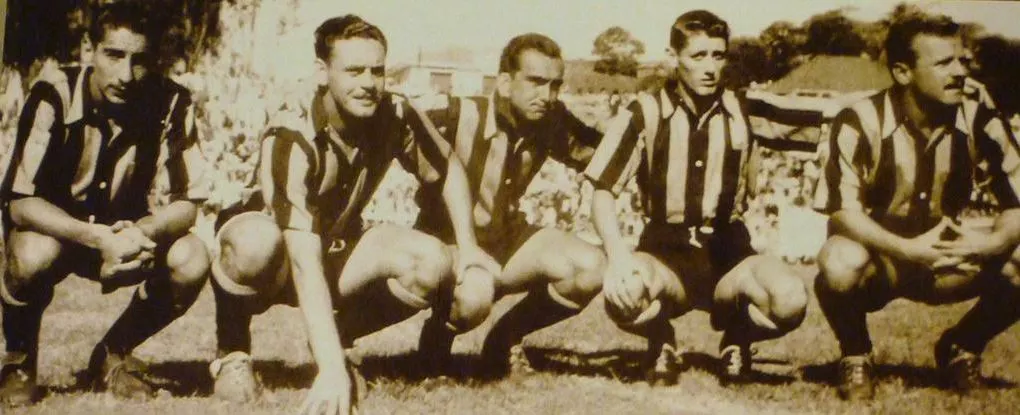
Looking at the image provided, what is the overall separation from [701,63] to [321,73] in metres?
0.82

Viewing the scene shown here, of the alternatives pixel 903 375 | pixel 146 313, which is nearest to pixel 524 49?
pixel 146 313

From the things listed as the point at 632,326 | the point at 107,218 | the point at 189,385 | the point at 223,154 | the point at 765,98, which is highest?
the point at 765,98

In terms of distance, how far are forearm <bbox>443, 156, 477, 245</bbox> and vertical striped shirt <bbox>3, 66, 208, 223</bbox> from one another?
0.53 metres

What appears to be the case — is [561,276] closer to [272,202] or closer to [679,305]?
[679,305]

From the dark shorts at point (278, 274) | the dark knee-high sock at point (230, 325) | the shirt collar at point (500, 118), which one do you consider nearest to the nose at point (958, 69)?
the shirt collar at point (500, 118)

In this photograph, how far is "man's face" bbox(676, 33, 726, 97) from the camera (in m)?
2.26

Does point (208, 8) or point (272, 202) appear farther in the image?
point (208, 8)

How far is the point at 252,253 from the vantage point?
6.82 ft

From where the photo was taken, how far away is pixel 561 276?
2.20m

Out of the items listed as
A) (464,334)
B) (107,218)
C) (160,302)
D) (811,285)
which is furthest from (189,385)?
(811,285)

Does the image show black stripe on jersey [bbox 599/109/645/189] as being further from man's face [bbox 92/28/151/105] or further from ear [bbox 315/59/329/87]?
man's face [bbox 92/28/151/105]

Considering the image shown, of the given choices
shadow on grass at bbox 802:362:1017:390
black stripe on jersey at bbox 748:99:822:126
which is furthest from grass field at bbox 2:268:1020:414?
black stripe on jersey at bbox 748:99:822:126

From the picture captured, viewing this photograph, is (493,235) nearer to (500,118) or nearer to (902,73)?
(500,118)

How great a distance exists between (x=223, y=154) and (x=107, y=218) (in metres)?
0.28
